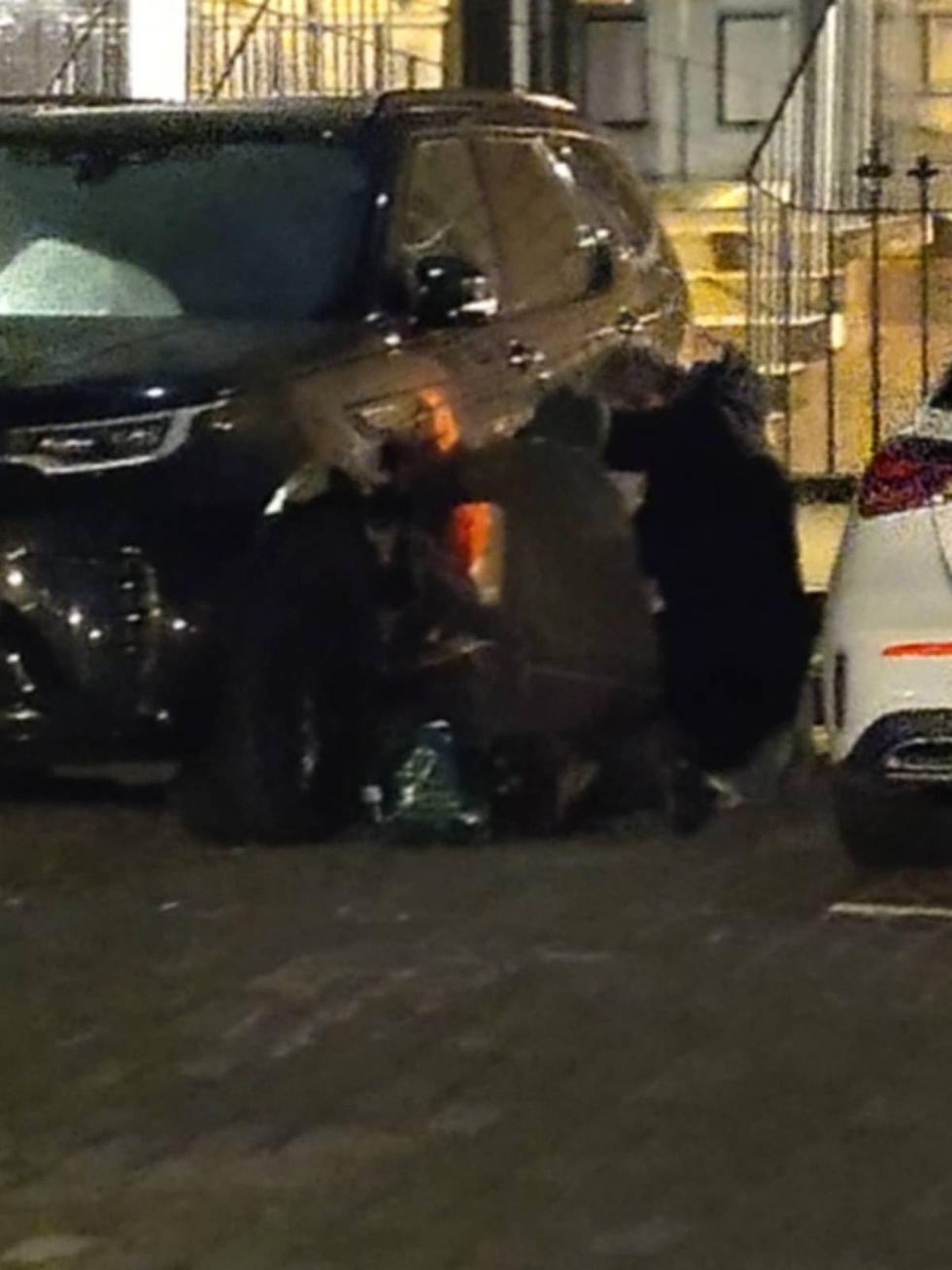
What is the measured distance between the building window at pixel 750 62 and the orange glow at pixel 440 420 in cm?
950

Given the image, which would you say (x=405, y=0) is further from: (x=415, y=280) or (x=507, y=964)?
(x=507, y=964)

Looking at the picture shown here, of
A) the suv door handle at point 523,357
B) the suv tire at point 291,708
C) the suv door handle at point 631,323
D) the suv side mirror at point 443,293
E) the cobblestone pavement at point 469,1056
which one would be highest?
the suv side mirror at point 443,293

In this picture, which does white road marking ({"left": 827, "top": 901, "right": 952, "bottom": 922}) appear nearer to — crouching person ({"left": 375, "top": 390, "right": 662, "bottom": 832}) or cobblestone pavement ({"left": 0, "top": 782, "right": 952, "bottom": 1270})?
cobblestone pavement ({"left": 0, "top": 782, "right": 952, "bottom": 1270})

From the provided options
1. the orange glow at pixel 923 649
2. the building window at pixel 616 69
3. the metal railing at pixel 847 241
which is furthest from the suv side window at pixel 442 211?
the building window at pixel 616 69

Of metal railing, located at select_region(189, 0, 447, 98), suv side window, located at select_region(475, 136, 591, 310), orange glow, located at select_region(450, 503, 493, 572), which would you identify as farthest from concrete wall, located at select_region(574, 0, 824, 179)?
orange glow, located at select_region(450, 503, 493, 572)

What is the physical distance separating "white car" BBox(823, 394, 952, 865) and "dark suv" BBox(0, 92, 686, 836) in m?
1.45

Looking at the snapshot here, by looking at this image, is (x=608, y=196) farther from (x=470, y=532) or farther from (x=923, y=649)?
(x=923, y=649)

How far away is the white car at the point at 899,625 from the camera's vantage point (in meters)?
8.64

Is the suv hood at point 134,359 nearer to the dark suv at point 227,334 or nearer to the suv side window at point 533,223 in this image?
→ the dark suv at point 227,334

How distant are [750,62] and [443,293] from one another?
9.75m

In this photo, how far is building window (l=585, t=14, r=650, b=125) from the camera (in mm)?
19547

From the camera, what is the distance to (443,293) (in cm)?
1006

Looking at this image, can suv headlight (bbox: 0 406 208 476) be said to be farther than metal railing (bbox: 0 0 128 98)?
No

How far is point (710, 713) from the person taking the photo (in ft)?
35.8
